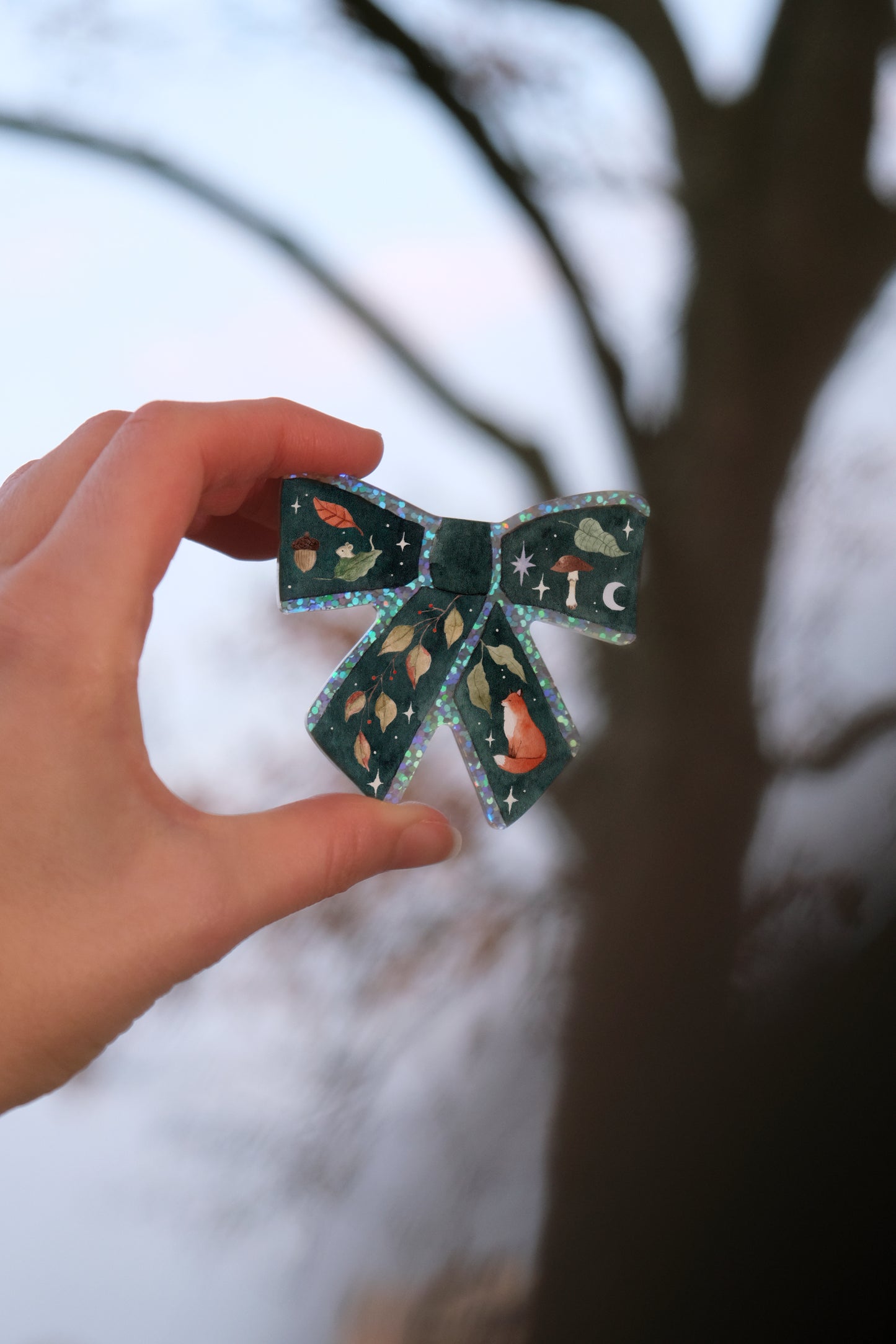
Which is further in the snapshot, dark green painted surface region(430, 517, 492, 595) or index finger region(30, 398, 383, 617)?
dark green painted surface region(430, 517, 492, 595)

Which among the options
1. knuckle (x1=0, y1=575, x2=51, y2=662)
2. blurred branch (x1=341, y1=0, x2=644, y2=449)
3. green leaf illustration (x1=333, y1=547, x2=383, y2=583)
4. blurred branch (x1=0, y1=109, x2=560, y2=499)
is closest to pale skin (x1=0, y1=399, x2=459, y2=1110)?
knuckle (x1=0, y1=575, x2=51, y2=662)

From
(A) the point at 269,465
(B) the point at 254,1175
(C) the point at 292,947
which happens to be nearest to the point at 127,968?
(A) the point at 269,465

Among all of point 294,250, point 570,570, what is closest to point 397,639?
point 570,570

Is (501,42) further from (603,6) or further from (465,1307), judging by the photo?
(465,1307)

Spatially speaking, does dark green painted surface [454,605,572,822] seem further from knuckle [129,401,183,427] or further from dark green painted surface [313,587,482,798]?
knuckle [129,401,183,427]

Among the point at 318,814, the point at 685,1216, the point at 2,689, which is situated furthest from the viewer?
the point at 685,1216

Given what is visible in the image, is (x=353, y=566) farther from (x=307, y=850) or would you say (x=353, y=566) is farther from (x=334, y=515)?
(x=307, y=850)

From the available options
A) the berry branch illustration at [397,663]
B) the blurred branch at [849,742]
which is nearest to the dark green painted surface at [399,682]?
the berry branch illustration at [397,663]
